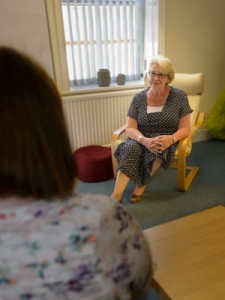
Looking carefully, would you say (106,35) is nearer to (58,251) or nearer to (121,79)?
(121,79)

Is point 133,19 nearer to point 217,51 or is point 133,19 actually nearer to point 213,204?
point 217,51

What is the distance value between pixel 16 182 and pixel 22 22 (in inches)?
93.3

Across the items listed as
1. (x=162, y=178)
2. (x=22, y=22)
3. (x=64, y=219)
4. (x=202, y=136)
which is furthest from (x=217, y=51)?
(x=64, y=219)

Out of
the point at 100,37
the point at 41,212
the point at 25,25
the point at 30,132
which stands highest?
the point at 25,25

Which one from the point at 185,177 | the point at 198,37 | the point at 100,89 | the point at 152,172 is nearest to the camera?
→ the point at 152,172

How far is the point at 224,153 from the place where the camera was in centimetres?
327

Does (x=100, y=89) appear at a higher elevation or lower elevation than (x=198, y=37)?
lower

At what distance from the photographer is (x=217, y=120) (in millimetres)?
3568

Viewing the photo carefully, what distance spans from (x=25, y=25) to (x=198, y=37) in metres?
2.00

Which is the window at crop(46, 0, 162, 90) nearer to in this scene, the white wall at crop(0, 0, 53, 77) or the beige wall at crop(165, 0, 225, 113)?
the white wall at crop(0, 0, 53, 77)

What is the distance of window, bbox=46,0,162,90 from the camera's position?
275cm

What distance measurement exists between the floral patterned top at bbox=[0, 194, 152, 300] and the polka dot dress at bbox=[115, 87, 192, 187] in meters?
1.67

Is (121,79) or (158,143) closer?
(158,143)

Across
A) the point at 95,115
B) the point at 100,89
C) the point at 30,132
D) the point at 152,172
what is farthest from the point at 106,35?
the point at 30,132
